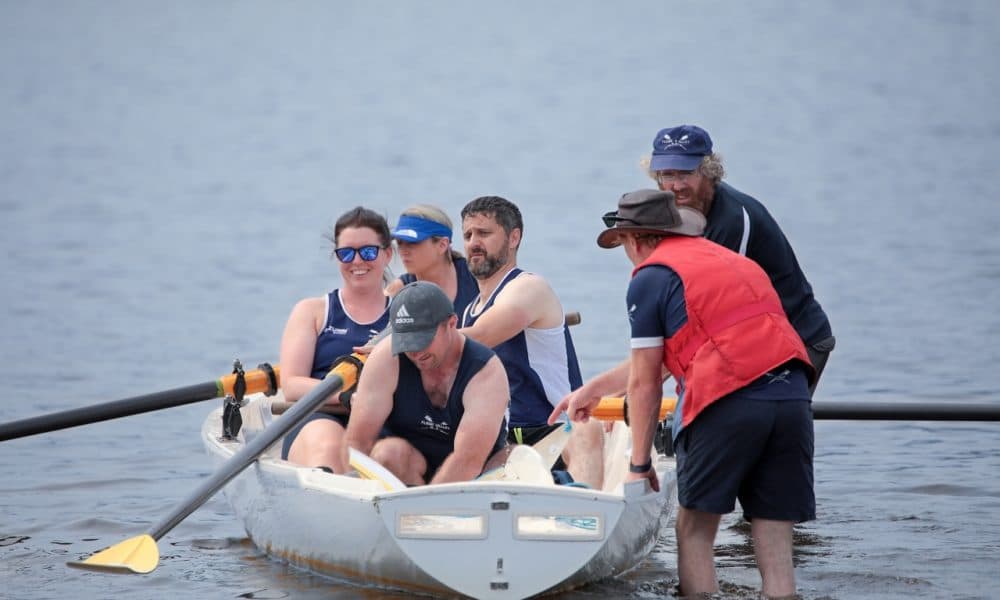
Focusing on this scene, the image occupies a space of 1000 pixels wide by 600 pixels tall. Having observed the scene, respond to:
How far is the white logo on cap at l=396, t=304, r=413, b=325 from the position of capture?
6105 millimetres

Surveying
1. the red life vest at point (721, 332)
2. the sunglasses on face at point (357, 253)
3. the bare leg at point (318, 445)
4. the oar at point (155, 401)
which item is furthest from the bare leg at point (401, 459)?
the oar at point (155, 401)

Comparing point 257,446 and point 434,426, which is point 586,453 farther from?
point 257,446

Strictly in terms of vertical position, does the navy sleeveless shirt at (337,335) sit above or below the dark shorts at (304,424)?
above

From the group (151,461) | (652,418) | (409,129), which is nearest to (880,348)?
(151,461)

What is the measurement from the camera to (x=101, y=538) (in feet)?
27.9

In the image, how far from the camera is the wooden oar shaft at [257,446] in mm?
6508

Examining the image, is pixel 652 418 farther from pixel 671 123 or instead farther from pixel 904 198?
pixel 671 123

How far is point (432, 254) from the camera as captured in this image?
24.5 ft

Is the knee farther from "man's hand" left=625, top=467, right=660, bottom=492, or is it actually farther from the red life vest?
the red life vest

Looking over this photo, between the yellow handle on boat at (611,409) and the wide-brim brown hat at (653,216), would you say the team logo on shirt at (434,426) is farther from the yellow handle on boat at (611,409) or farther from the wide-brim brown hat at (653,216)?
the wide-brim brown hat at (653,216)

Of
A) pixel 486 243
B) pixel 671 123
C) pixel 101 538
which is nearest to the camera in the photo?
pixel 486 243

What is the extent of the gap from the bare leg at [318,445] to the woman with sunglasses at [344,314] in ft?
0.52

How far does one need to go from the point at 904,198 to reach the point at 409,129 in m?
17.9

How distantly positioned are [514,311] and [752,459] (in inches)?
64.8
